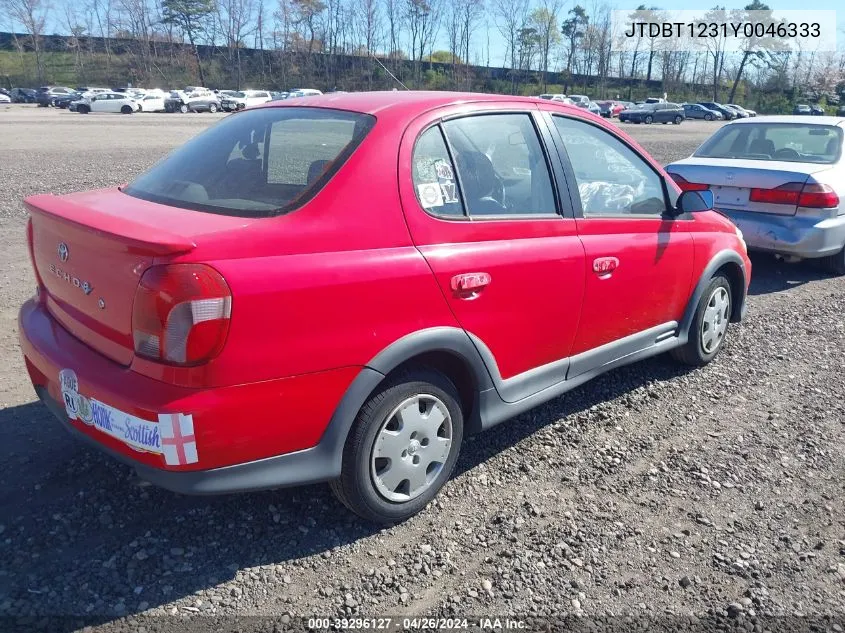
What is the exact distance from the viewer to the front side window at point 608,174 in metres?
3.75

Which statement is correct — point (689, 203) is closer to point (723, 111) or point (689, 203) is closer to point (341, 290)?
point (341, 290)

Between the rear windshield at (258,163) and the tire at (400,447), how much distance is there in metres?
0.87

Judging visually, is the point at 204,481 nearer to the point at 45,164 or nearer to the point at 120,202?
the point at 120,202

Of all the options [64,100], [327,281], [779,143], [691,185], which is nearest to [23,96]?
[64,100]

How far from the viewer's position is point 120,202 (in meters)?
3.00

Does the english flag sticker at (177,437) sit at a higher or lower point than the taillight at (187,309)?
lower

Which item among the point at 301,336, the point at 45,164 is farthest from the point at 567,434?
the point at 45,164

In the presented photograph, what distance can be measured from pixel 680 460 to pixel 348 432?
1.93 meters

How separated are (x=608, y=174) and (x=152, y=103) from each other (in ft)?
168

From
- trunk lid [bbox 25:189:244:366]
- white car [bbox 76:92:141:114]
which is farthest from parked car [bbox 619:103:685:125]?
trunk lid [bbox 25:189:244:366]

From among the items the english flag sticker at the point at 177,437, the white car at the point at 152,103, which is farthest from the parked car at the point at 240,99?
the english flag sticker at the point at 177,437

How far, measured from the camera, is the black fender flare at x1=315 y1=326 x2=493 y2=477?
2.71 meters

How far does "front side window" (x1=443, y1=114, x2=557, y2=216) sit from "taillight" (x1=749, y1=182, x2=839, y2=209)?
4306mm

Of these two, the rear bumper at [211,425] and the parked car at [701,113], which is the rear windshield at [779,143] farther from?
the parked car at [701,113]
